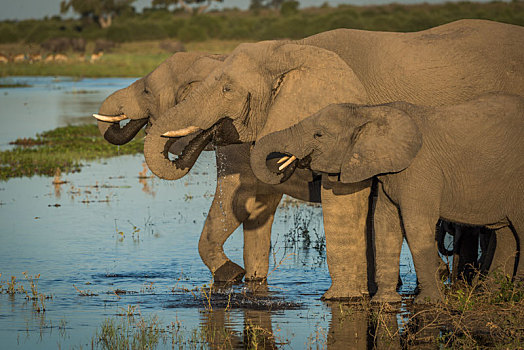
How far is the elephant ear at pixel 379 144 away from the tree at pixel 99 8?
258ft

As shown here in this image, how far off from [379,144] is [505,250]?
1.50m

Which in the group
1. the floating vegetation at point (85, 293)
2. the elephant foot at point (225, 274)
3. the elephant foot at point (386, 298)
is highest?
the elephant foot at point (225, 274)

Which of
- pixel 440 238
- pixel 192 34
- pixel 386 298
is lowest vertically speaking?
pixel 386 298

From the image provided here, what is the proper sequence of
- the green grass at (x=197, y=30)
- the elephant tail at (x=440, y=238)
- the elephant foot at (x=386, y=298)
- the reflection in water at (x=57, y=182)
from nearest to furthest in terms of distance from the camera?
the elephant foot at (x=386, y=298) < the elephant tail at (x=440, y=238) < the reflection in water at (x=57, y=182) < the green grass at (x=197, y=30)

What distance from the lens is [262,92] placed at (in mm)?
8922

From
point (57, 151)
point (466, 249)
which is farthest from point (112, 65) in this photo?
point (466, 249)

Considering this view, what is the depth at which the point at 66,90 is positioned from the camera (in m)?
41.9

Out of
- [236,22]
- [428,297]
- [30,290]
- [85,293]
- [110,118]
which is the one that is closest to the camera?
[428,297]

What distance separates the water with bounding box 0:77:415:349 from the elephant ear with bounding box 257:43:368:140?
1530 millimetres

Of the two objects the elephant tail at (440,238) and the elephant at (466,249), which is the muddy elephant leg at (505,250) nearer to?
the elephant at (466,249)

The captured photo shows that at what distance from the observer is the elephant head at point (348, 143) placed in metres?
8.13

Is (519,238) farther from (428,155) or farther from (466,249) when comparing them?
(466,249)

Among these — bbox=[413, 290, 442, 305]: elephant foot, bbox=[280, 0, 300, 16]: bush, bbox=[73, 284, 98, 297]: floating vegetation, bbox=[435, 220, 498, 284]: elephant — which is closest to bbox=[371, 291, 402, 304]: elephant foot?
bbox=[413, 290, 442, 305]: elephant foot

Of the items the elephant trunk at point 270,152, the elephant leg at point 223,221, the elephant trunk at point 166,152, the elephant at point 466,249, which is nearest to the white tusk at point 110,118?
the elephant leg at point 223,221
